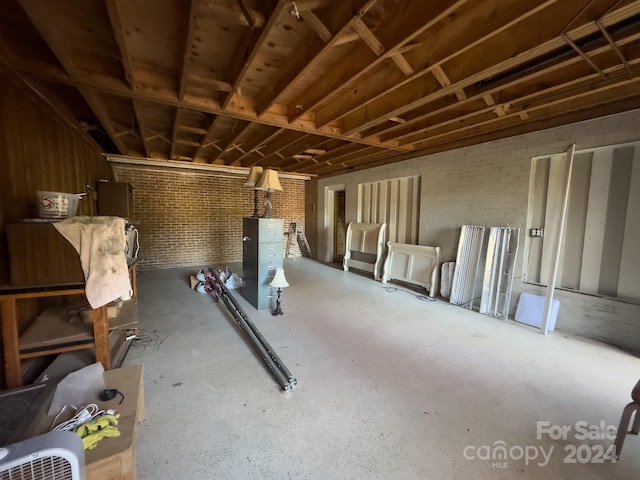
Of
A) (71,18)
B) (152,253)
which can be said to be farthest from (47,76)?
(152,253)

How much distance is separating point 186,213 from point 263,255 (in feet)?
13.5

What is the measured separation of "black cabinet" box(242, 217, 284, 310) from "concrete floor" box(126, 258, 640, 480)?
1.90 ft

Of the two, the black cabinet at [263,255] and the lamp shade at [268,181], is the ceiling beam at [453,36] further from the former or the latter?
the black cabinet at [263,255]

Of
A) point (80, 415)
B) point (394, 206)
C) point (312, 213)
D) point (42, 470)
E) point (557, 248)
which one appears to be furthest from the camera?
point (312, 213)

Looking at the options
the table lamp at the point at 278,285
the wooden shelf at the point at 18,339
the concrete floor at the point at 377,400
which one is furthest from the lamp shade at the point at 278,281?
the wooden shelf at the point at 18,339

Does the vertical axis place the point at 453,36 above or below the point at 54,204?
above

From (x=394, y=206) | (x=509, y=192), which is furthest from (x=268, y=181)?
(x=509, y=192)

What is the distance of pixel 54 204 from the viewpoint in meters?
1.86

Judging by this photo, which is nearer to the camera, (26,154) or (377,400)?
(377,400)

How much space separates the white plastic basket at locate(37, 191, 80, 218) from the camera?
182 cm

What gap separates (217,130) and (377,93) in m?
2.84

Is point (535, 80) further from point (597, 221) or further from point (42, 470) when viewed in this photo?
point (42, 470)

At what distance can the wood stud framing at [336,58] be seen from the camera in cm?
178

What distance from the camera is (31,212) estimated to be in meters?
2.22
